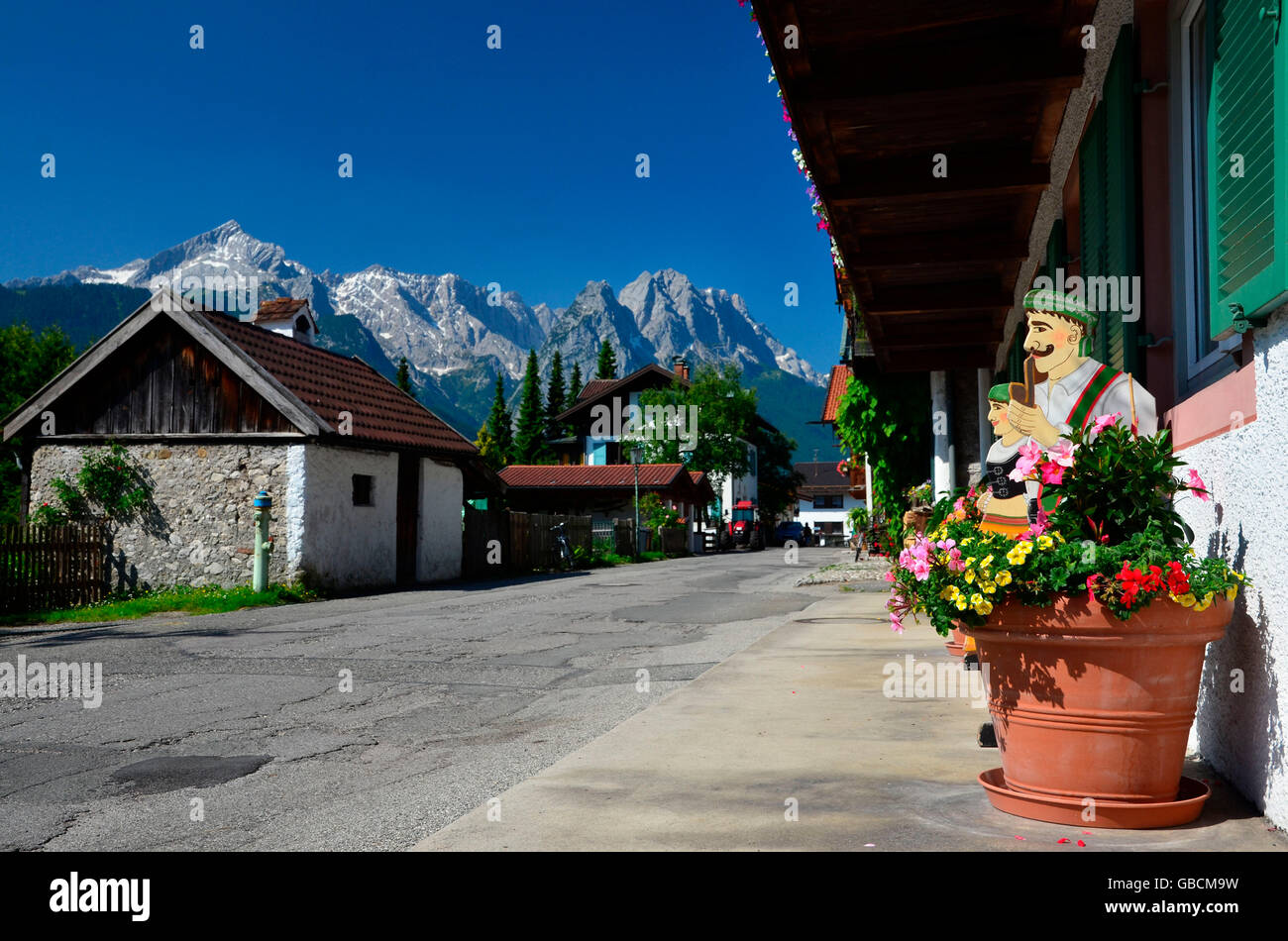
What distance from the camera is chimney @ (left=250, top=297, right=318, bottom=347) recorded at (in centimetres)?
2650

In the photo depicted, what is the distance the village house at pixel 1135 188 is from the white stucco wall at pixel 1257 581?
1 centimetres

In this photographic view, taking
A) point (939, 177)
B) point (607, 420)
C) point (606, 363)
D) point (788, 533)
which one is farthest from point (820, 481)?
point (939, 177)

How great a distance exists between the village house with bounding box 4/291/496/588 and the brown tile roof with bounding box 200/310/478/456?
8 cm

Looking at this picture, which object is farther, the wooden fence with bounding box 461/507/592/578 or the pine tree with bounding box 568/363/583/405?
the pine tree with bounding box 568/363/583/405

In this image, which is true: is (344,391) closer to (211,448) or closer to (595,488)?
(211,448)

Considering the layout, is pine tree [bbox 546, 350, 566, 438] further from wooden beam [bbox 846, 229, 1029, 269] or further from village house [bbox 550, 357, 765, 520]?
wooden beam [bbox 846, 229, 1029, 269]

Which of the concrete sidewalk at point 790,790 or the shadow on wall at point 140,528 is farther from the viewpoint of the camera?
the shadow on wall at point 140,528

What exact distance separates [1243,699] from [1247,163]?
1743mm

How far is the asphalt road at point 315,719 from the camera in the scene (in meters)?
3.91

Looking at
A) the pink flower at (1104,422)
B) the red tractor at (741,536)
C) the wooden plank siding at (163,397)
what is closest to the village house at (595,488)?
the red tractor at (741,536)

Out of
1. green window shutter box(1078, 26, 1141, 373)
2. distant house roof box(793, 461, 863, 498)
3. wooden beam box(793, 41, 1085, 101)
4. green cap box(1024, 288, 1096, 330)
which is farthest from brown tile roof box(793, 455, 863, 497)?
green cap box(1024, 288, 1096, 330)

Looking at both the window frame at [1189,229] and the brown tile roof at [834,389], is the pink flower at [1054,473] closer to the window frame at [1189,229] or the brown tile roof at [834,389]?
the window frame at [1189,229]

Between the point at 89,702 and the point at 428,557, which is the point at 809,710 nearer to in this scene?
the point at 89,702
